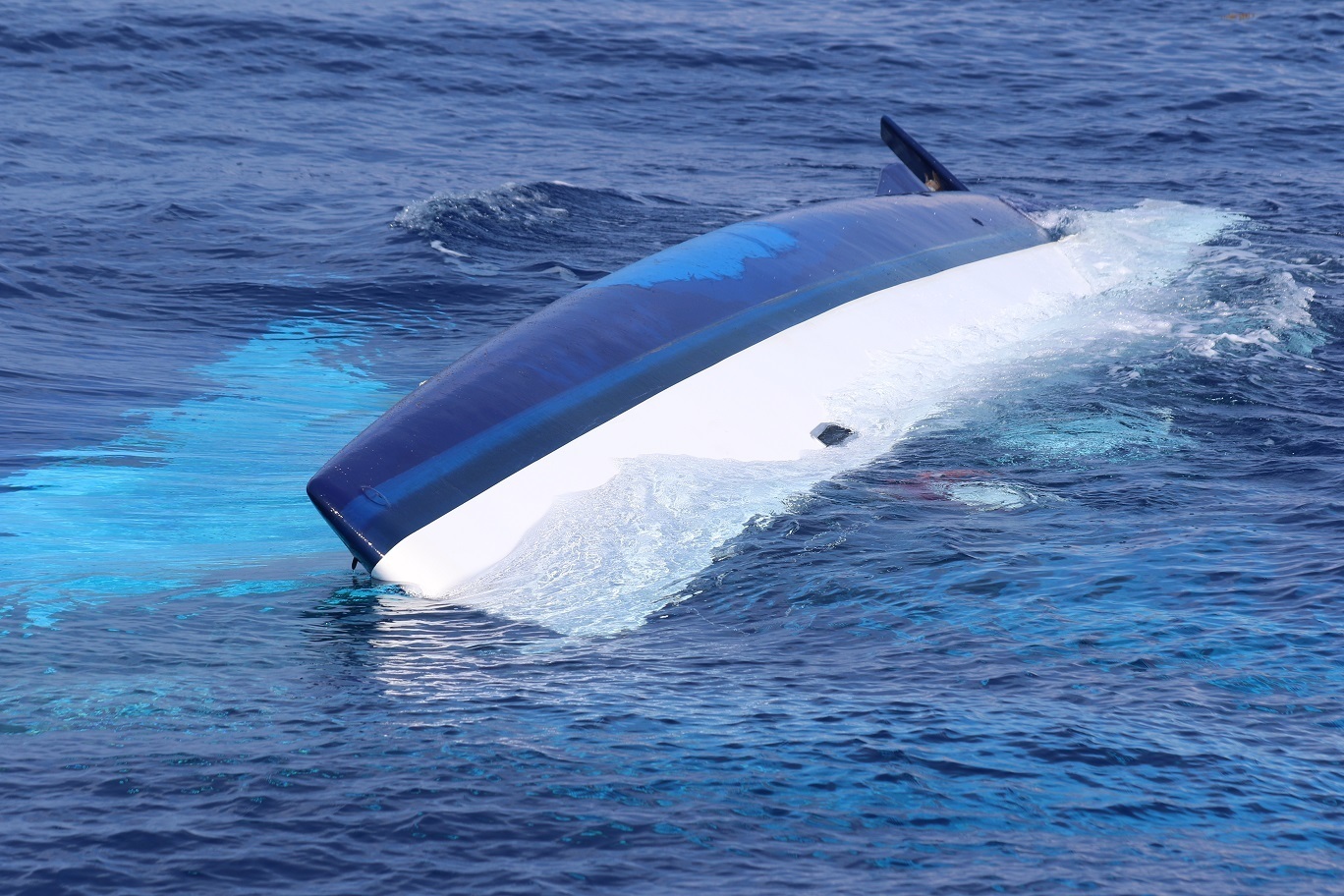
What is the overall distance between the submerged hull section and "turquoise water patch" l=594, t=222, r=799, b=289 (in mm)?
25

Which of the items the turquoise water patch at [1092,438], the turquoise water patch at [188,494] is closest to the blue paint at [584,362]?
the turquoise water patch at [188,494]

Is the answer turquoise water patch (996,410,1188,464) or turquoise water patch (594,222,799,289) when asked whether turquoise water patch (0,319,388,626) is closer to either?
turquoise water patch (594,222,799,289)

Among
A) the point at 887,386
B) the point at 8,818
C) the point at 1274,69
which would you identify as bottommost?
the point at 8,818

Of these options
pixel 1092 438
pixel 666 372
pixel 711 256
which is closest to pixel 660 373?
pixel 666 372

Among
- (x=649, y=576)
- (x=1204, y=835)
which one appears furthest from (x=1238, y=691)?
(x=649, y=576)

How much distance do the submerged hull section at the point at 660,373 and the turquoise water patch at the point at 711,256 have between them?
25 millimetres

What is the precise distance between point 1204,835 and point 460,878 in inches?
124

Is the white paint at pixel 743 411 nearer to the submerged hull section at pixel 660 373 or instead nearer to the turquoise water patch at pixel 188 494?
the submerged hull section at pixel 660 373

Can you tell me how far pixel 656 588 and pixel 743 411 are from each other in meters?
2.39

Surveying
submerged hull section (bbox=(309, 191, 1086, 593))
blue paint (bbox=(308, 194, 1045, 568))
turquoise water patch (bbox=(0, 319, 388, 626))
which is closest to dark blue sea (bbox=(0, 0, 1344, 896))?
turquoise water patch (bbox=(0, 319, 388, 626))

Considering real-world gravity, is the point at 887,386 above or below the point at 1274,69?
below

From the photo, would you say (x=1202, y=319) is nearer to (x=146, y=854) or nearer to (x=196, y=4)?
(x=146, y=854)

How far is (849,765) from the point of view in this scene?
6.32 meters

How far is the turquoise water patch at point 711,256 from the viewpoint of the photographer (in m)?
11.7
